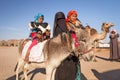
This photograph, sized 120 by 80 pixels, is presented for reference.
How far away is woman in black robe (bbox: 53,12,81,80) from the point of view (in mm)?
5480

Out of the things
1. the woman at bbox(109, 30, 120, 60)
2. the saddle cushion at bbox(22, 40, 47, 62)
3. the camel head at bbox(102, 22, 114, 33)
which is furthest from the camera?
the woman at bbox(109, 30, 120, 60)

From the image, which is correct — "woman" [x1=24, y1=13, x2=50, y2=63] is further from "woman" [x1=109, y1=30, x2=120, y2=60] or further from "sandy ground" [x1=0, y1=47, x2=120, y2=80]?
"woman" [x1=109, y1=30, x2=120, y2=60]

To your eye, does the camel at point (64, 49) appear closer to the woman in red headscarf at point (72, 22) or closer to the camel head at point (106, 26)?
the woman in red headscarf at point (72, 22)

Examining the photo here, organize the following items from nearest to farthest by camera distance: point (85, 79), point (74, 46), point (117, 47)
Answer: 1. point (74, 46)
2. point (85, 79)
3. point (117, 47)

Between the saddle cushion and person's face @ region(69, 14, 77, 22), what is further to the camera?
the saddle cushion

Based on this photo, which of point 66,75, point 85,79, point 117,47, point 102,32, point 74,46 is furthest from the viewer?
point 117,47

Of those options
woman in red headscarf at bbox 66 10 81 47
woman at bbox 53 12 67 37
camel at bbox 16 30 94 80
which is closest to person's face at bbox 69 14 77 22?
woman in red headscarf at bbox 66 10 81 47

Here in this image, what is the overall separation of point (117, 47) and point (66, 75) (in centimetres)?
1116

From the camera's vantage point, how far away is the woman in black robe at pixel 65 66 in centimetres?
548

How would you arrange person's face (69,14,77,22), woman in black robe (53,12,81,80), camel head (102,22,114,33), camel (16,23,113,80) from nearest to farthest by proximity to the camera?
camel head (102,22,114,33)
camel (16,23,113,80)
person's face (69,14,77,22)
woman in black robe (53,12,81,80)

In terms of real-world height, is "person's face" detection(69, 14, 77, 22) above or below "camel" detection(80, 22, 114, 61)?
above

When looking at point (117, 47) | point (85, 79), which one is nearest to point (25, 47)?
point (85, 79)

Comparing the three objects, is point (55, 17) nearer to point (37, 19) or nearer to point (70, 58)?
point (70, 58)

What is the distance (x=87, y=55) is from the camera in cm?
482
